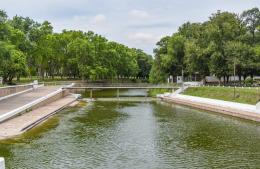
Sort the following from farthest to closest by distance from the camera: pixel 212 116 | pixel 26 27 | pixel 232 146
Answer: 1. pixel 26 27
2. pixel 212 116
3. pixel 232 146

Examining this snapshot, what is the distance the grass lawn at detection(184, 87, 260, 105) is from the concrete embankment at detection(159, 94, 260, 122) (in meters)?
1.70

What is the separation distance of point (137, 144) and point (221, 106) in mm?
28257

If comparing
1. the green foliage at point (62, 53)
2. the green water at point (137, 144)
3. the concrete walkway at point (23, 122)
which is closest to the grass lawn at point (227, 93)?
the green water at point (137, 144)

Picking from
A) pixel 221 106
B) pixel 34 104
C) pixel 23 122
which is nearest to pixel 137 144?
pixel 23 122

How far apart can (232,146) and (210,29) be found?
52271mm

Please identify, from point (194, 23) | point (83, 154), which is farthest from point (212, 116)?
point (194, 23)

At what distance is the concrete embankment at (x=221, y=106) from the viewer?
4863 centimetres

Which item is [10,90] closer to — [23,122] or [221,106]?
[23,122]

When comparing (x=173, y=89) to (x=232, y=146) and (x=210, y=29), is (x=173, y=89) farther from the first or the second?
(x=232, y=146)

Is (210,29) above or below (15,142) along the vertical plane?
above

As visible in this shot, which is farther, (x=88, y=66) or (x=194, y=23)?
(x=88, y=66)

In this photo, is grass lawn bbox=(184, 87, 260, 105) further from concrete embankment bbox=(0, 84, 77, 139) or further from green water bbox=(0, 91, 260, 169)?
concrete embankment bbox=(0, 84, 77, 139)

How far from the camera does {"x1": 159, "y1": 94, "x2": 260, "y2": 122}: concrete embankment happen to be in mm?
48631

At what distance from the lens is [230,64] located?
7706cm
